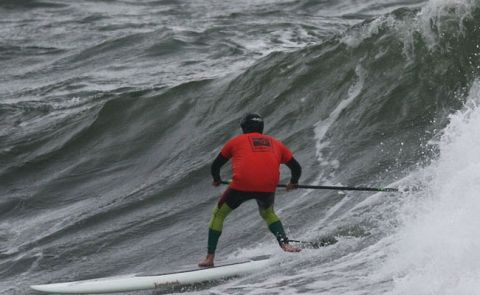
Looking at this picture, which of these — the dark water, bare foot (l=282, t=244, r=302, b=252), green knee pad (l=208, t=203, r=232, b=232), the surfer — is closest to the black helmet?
the surfer

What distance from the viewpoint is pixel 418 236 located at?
25.6ft

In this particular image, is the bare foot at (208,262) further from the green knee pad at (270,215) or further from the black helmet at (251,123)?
the black helmet at (251,123)

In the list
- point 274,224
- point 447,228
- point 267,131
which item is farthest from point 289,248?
point 267,131

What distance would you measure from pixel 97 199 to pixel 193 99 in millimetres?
3391

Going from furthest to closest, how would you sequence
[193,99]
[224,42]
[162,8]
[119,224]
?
1. [162,8]
2. [224,42]
3. [193,99]
4. [119,224]

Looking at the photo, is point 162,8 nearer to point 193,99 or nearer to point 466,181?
point 193,99

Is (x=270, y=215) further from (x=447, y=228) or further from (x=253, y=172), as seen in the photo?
(x=447, y=228)

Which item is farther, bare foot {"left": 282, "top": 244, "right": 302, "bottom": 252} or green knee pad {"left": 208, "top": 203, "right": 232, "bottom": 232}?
green knee pad {"left": 208, "top": 203, "right": 232, "bottom": 232}

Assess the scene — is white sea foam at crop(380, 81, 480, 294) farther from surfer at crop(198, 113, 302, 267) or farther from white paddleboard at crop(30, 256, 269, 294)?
white paddleboard at crop(30, 256, 269, 294)

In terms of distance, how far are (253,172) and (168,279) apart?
1313mm

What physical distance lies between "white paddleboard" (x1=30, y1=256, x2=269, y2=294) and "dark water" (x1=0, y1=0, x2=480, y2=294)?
163mm

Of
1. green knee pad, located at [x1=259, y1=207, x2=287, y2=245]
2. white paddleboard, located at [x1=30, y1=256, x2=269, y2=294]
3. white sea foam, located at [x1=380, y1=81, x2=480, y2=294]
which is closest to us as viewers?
white sea foam, located at [x1=380, y1=81, x2=480, y2=294]

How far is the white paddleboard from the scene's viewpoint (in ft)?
28.8

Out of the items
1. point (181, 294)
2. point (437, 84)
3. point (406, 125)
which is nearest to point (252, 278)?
point (181, 294)
